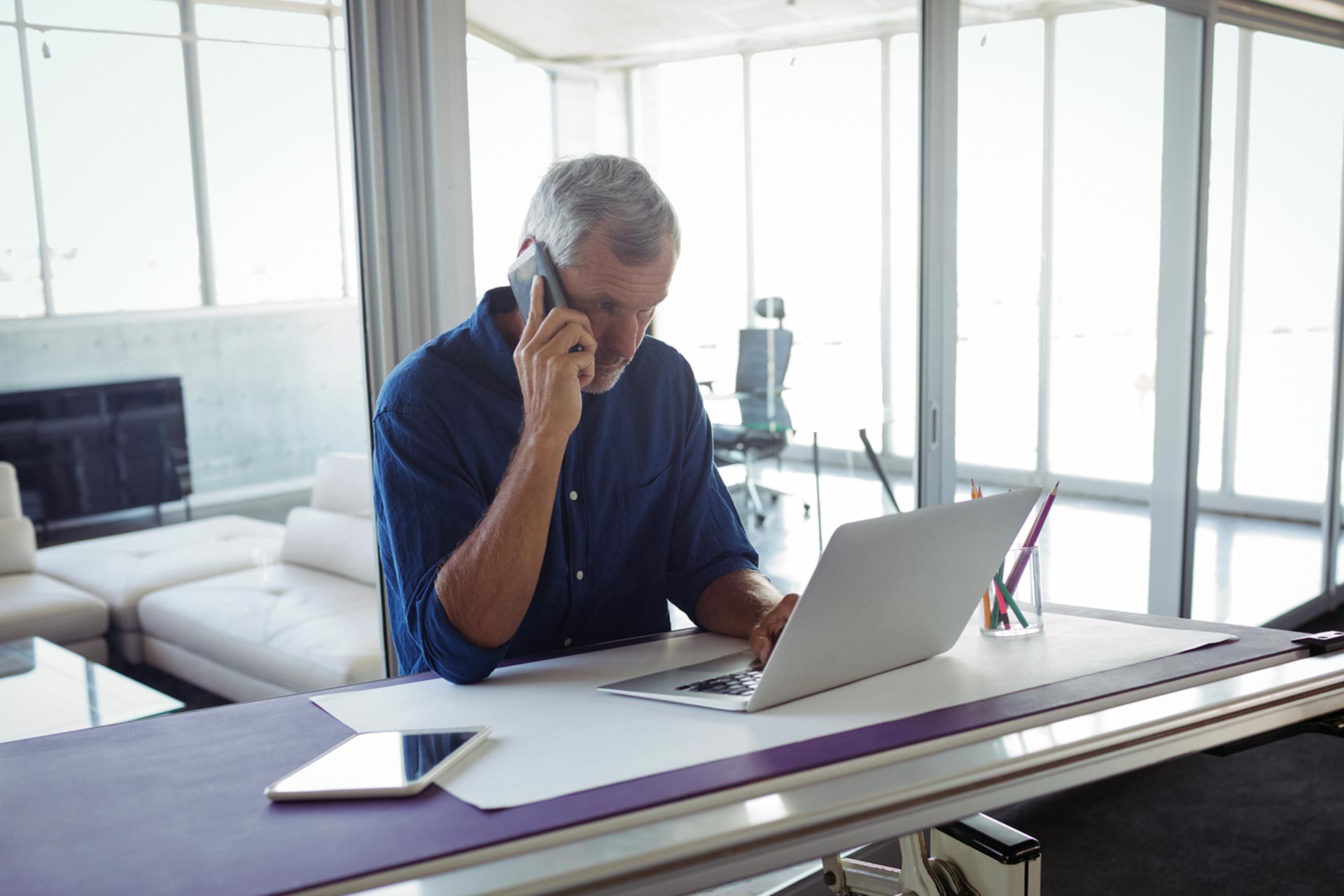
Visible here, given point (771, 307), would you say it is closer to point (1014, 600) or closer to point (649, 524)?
point (649, 524)

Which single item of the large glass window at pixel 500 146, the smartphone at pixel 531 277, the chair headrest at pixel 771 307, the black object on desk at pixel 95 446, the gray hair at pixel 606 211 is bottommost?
the black object on desk at pixel 95 446

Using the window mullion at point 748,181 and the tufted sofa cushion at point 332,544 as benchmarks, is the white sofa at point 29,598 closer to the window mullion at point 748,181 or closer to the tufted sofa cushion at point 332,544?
the tufted sofa cushion at point 332,544

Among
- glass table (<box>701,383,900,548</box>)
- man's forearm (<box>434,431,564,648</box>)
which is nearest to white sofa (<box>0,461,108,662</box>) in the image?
man's forearm (<box>434,431,564,648</box>)

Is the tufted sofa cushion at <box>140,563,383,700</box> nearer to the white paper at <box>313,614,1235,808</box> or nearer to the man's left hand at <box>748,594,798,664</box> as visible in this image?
the white paper at <box>313,614,1235,808</box>

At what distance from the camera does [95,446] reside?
175 cm

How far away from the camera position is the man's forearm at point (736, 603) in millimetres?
1654

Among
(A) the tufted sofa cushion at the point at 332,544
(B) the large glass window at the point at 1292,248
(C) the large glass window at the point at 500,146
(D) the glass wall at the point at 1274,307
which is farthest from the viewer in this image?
(B) the large glass window at the point at 1292,248

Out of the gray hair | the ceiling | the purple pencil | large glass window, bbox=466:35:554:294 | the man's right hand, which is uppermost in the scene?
the ceiling

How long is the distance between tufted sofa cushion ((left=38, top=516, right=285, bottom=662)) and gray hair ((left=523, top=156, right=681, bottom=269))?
794mm

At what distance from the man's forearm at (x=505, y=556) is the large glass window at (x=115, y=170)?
74 cm

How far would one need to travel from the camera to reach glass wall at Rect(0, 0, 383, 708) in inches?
65.4

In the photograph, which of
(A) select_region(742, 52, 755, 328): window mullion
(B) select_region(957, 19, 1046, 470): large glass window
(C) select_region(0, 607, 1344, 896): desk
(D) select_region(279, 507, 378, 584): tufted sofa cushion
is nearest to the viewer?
(C) select_region(0, 607, 1344, 896): desk

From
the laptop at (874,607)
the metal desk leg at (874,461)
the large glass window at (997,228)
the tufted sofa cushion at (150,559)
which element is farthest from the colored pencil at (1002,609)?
the large glass window at (997,228)

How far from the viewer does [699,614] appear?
1.74 meters
